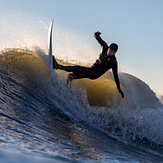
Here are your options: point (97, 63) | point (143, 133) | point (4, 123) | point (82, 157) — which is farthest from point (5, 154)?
point (97, 63)

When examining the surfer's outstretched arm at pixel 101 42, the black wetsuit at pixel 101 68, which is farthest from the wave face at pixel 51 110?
the surfer's outstretched arm at pixel 101 42

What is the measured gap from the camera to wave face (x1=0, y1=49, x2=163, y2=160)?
5684 millimetres

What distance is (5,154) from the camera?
3.26 metres

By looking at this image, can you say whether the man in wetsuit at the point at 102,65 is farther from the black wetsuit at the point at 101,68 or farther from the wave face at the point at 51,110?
the wave face at the point at 51,110

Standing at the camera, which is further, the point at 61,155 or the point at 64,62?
the point at 64,62

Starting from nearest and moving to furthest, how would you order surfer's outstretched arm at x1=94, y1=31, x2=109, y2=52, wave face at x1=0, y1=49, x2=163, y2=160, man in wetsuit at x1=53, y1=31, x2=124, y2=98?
wave face at x1=0, y1=49, x2=163, y2=160 < man in wetsuit at x1=53, y1=31, x2=124, y2=98 < surfer's outstretched arm at x1=94, y1=31, x2=109, y2=52

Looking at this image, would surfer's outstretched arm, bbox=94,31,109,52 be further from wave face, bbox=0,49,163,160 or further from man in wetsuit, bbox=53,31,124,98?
wave face, bbox=0,49,163,160

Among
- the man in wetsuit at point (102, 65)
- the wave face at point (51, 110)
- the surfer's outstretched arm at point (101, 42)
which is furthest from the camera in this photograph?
the surfer's outstretched arm at point (101, 42)

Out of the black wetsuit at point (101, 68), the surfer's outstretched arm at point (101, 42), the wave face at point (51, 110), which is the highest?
the surfer's outstretched arm at point (101, 42)

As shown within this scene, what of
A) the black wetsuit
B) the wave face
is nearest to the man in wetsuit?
the black wetsuit

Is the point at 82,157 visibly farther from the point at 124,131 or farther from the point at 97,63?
the point at 97,63

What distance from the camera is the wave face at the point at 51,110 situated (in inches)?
224

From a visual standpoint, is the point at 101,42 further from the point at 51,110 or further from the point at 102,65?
the point at 51,110

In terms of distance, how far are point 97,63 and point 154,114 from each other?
73.0 inches
